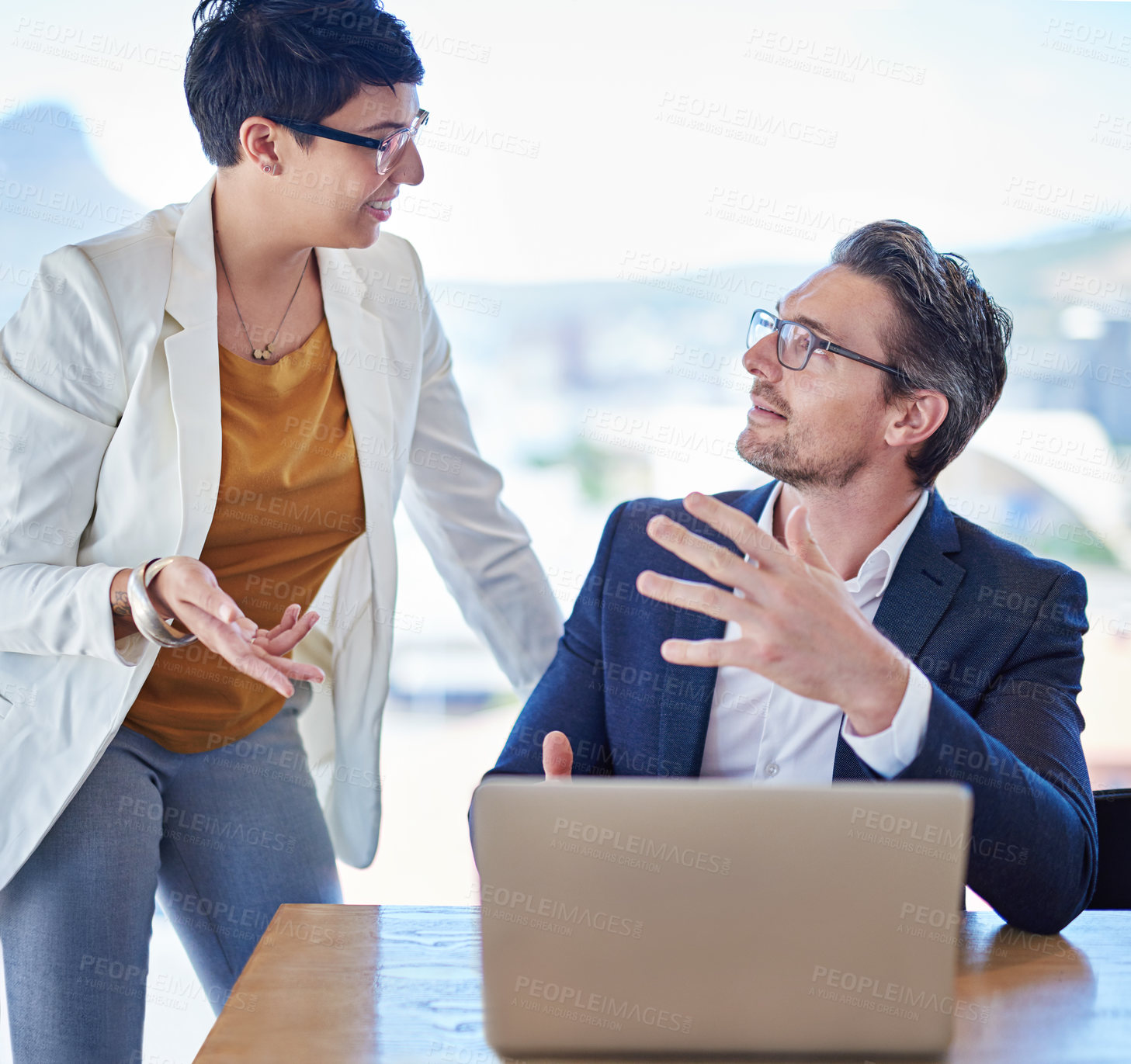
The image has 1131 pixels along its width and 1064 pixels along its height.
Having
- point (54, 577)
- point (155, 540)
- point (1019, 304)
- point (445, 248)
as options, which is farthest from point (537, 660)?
point (1019, 304)

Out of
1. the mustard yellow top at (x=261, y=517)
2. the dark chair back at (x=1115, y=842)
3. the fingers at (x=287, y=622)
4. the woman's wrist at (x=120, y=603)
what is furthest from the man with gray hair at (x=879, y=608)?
the woman's wrist at (x=120, y=603)

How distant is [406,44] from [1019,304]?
2.52m

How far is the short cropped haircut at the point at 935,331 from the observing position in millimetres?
1710

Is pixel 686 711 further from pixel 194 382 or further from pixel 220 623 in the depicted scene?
pixel 194 382

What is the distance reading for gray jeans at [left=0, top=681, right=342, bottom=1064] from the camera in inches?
59.2

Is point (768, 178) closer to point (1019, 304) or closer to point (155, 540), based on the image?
point (1019, 304)

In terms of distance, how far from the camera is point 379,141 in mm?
1664

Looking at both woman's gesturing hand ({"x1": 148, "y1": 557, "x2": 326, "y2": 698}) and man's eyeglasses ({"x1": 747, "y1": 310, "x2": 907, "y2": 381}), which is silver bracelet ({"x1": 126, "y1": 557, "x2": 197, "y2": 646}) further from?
man's eyeglasses ({"x1": 747, "y1": 310, "x2": 907, "y2": 381})

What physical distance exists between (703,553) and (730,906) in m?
0.32

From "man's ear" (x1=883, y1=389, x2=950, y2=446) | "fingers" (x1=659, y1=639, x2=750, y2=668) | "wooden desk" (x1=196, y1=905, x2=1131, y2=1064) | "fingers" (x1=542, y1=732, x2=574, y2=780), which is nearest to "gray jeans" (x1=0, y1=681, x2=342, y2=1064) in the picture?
"wooden desk" (x1=196, y1=905, x2=1131, y2=1064)

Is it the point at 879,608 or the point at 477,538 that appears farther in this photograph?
the point at 477,538

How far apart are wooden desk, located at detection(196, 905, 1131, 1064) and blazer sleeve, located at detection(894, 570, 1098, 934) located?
0.05 metres

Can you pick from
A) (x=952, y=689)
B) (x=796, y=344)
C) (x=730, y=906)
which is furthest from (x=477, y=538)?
(x=730, y=906)

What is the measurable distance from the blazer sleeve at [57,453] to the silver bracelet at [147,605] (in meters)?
0.04
